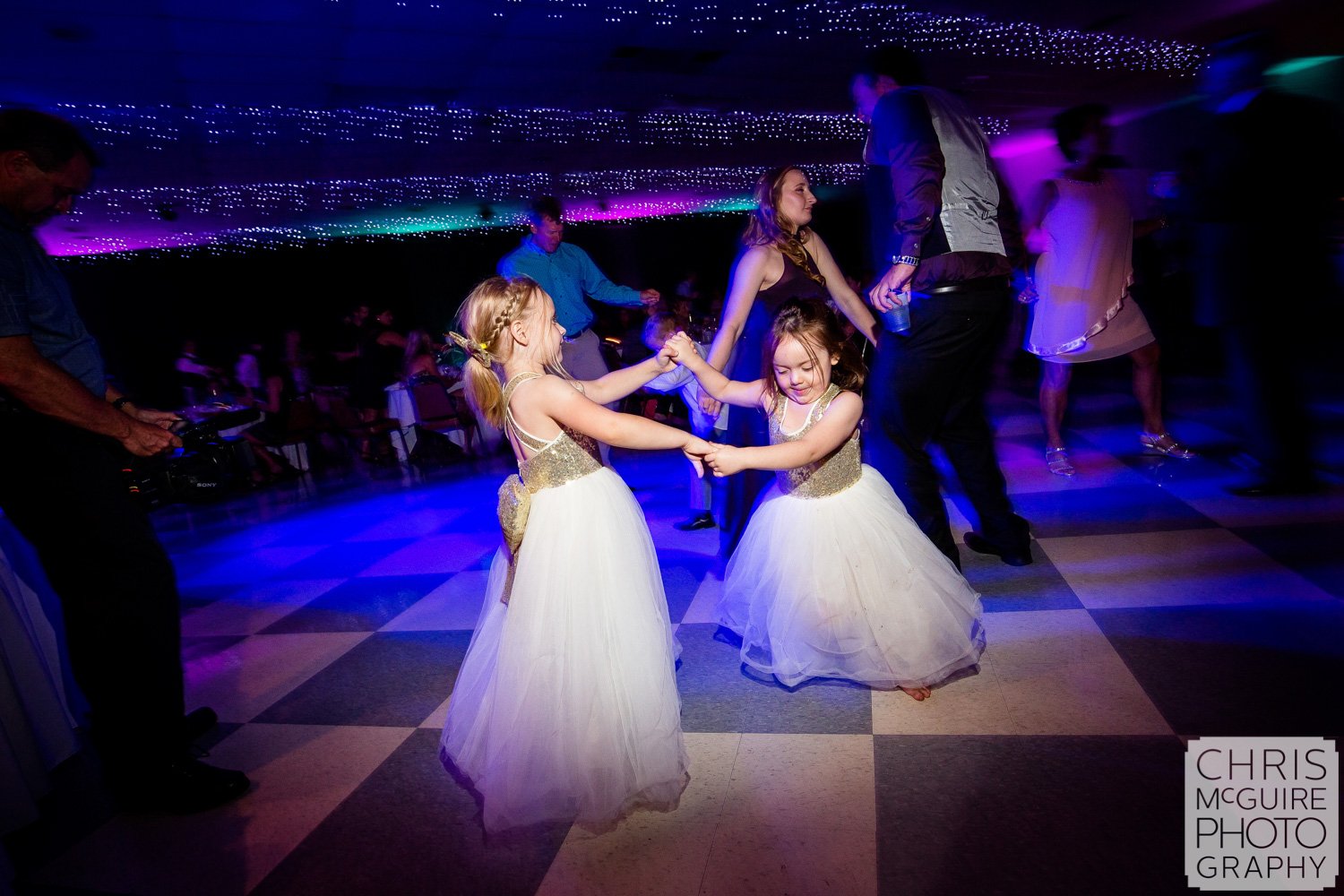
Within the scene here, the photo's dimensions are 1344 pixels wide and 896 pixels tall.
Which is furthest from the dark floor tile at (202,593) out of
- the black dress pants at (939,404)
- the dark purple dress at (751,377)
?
the black dress pants at (939,404)

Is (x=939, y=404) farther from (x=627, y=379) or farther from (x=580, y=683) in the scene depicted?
(x=580, y=683)

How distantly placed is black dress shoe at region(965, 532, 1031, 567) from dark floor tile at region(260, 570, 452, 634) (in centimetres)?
265

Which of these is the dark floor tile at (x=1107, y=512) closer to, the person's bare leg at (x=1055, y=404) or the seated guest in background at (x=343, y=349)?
the person's bare leg at (x=1055, y=404)

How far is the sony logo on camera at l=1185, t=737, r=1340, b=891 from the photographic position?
132 cm

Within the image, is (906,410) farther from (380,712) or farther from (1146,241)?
(1146,241)

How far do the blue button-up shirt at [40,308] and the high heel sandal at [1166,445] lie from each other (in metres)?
5.10

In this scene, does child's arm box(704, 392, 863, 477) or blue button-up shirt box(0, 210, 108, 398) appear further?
child's arm box(704, 392, 863, 477)

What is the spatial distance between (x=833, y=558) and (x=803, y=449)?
13.7 inches

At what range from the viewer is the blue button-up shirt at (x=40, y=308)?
Answer: 5.67ft

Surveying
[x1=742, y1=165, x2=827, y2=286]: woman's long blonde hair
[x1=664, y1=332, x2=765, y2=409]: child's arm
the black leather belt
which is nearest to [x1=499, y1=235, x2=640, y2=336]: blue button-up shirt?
[x1=742, y1=165, x2=827, y2=286]: woman's long blonde hair

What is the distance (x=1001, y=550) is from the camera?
2951mm

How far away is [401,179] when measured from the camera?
10.7 meters

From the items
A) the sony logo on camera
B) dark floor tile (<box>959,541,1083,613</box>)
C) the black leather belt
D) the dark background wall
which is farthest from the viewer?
the dark background wall

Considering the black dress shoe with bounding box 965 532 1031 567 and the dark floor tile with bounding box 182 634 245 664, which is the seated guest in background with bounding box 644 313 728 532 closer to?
the black dress shoe with bounding box 965 532 1031 567
